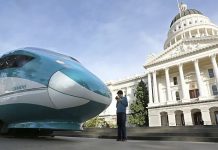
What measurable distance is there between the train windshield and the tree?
134ft

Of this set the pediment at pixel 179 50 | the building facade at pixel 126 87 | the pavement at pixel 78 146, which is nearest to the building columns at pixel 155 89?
the pediment at pixel 179 50

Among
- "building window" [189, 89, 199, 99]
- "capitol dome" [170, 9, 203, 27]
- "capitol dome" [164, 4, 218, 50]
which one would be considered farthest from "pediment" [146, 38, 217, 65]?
"capitol dome" [170, 9, 203, 27]

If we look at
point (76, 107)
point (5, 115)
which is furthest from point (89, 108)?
point (5, 115)

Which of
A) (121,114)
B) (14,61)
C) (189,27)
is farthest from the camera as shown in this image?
(189,27)

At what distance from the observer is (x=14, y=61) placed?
19.2ft

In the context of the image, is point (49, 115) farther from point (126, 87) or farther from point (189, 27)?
point (189, 27)

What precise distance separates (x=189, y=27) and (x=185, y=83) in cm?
2273

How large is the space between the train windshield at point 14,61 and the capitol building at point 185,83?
36581mm

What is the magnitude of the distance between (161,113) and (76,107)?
4101 cm

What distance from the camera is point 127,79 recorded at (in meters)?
56.1

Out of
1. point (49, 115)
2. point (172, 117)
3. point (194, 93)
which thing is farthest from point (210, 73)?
point (49, 115)

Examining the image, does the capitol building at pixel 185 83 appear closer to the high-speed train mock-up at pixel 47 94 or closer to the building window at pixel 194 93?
the building window at pixel 194 93

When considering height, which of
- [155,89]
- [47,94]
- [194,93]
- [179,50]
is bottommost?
[47,94]

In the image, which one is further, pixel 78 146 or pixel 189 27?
pixel 189 27
